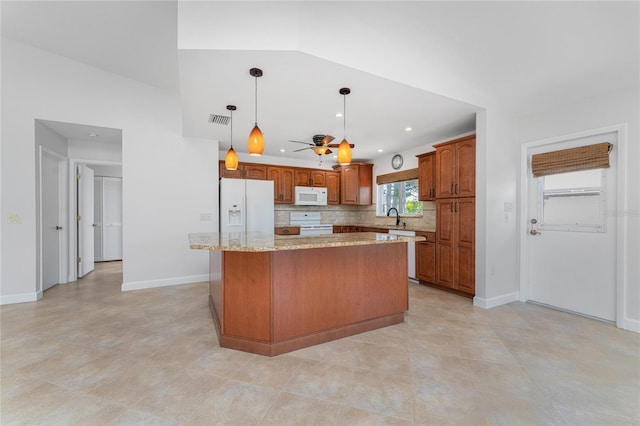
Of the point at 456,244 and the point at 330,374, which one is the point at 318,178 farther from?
the point at 330,374

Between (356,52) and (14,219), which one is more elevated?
(356,52)

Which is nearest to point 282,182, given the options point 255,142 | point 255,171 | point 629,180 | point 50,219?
point 255,171

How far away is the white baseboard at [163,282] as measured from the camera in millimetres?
4234

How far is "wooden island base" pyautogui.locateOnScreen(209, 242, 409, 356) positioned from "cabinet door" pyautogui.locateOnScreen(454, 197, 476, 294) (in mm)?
1671

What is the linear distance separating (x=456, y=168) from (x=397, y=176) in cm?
180

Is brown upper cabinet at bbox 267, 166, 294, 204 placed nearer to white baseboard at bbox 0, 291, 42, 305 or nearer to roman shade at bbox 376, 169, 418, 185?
roman shade at bbox 376, 169, 418, 185

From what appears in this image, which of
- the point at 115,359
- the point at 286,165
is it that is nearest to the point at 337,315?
the point at 115,359

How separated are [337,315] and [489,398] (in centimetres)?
124

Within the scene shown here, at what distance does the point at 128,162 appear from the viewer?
4.24m

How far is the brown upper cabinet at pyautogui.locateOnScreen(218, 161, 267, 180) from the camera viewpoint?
5.24 m

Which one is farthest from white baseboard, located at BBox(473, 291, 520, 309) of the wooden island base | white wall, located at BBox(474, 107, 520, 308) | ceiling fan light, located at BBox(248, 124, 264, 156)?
ceiling fan light, located at BBox(248, 124, 264, 156)

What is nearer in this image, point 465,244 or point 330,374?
point 330,374

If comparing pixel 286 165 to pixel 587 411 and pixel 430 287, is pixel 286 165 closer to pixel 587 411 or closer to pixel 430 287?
pixel 430 287

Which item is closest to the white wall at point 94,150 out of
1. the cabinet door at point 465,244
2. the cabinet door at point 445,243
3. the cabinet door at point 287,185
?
the cabinet door at point 287,185
